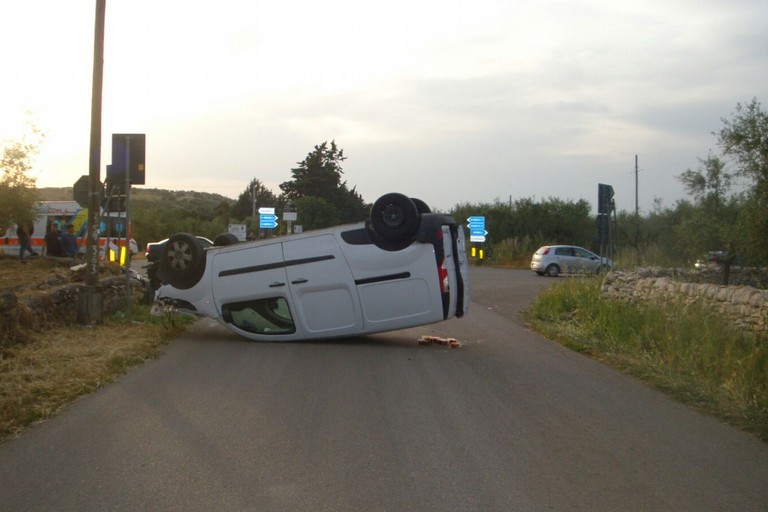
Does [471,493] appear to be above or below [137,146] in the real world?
below

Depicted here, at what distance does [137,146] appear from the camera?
15.6 metres

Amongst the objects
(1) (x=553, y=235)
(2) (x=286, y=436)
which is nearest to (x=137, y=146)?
(2) (x=286, y=436)

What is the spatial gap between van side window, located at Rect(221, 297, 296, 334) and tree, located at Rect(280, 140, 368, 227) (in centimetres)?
4640

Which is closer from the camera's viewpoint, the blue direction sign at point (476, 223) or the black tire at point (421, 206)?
the black tire at point (421, 206)

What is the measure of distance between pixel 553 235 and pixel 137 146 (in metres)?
46.8

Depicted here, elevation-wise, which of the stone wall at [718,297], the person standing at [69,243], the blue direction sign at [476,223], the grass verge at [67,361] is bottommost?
the grass verge at [67,361]

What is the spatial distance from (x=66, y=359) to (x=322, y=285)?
394cm

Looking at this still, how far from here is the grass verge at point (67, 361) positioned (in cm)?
780

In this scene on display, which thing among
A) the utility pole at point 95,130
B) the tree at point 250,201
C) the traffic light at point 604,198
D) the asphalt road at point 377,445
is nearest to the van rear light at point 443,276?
the asphalt road at point 377,445

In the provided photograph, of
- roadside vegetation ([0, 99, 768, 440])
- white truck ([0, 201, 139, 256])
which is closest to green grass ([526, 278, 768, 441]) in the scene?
roadside vegetation ([0, 99, 768, 440])

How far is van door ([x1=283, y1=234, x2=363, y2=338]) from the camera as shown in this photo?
12562 mm

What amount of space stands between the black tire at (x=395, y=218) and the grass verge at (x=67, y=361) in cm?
375

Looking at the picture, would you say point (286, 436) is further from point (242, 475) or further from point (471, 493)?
point (471, 493)

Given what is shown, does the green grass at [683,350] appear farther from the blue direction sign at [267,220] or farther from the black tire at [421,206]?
the blue direction sign at [267,220]
